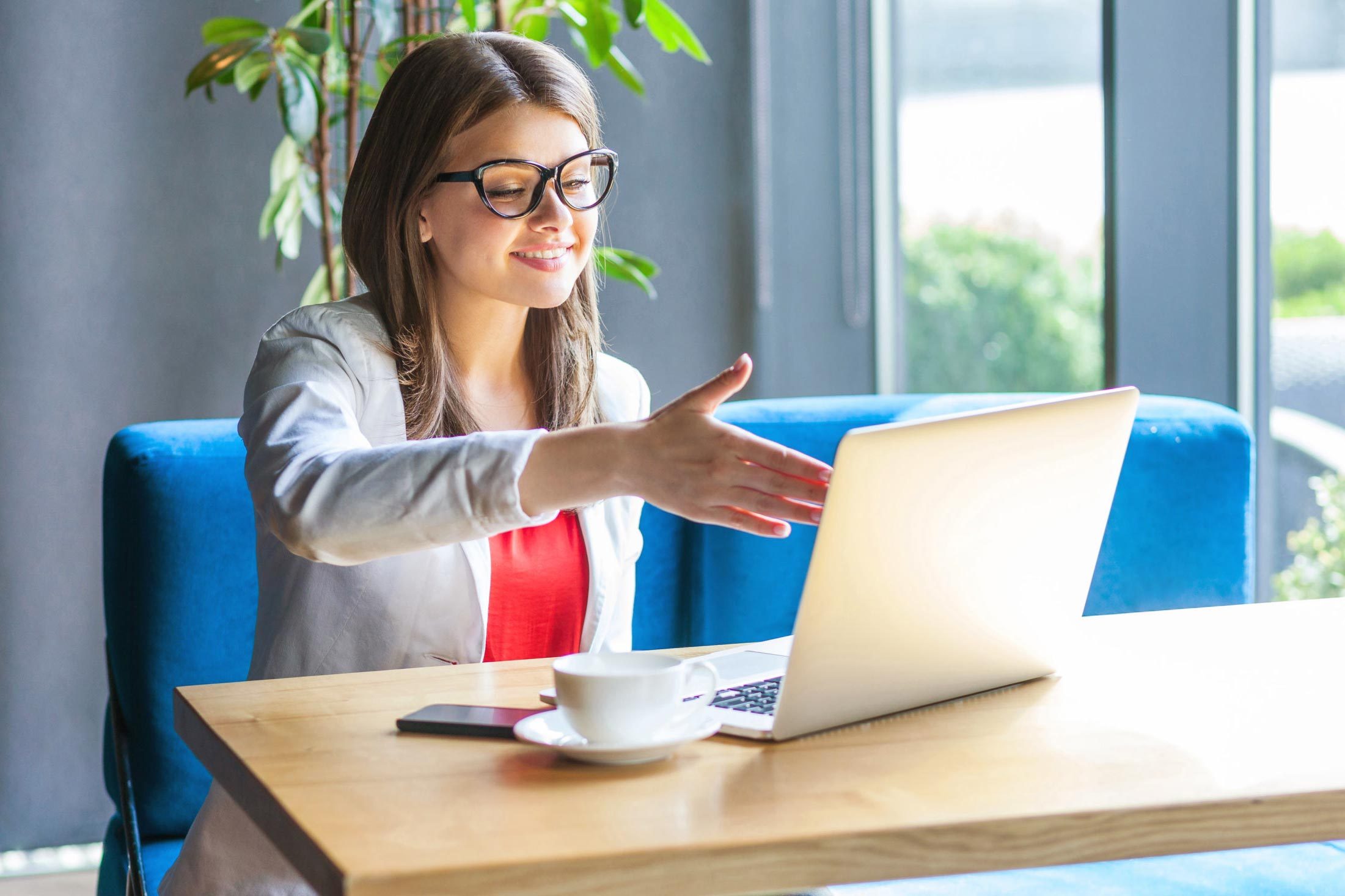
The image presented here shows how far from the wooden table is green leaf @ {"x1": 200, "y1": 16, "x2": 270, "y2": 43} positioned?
147 centimetres

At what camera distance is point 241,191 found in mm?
2645

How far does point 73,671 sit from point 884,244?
2.01 metres

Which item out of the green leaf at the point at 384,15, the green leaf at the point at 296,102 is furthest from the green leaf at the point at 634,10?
the green leaf at the point at 296,102

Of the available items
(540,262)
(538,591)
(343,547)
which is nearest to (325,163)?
(540,262)

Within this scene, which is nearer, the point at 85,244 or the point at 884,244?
the point at 85,244

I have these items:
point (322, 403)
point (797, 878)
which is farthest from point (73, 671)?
point (797, 878)

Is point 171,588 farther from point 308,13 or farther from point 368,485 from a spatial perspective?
point 308,13

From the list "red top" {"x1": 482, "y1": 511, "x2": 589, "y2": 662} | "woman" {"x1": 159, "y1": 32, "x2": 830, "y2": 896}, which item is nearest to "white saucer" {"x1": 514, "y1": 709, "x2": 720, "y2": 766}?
"woman" {"x1": 159, "y1": 32, "x2": 830, "y2": 896}

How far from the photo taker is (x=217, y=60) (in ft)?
7.04

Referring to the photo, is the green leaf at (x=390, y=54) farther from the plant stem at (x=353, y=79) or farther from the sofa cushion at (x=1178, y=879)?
the sofa cushion at (x=1178, y=879)

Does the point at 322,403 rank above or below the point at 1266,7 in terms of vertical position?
below

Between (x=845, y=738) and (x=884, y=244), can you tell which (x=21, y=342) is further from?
(x=845, y=738)

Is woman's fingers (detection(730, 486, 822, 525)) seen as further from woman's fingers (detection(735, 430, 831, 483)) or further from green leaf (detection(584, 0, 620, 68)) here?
green leaf (detection(584, 0, 620, 68))

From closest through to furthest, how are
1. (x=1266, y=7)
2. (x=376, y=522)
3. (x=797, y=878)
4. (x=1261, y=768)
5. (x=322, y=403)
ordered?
(x=797, y=878), (x=1261, y=768), (x=376, y=522), (x=322, y=403), (x=1266, y=7)
